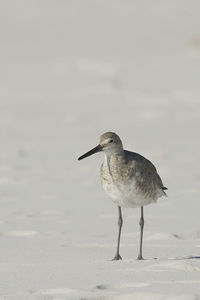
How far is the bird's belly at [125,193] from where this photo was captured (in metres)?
8.73

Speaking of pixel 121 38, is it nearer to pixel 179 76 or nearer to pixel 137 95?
pixel 179 76

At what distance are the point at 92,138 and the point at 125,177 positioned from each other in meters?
7.94

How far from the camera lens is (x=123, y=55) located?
81.6 ft

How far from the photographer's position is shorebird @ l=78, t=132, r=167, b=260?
8758mm

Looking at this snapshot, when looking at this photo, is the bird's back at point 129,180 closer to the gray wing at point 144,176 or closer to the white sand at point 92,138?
the gray wing at point 144,176

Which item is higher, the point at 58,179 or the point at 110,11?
the point at 110,11

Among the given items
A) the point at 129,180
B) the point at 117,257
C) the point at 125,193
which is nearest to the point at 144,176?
the point at 129,180

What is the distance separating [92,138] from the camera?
1670 centimetres

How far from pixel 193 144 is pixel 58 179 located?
3.57 m

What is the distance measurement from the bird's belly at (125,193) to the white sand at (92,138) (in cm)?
53

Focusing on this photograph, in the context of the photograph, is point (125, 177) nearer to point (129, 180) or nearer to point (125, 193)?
point (129, 180)

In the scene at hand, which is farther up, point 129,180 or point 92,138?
point 92,138

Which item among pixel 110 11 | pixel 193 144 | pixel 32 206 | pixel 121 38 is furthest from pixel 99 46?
pixel 32 206

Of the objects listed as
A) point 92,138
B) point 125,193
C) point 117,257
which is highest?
point 92,138
